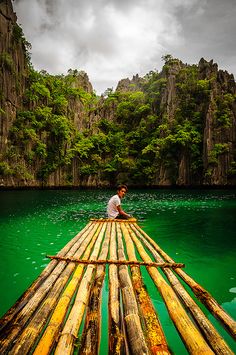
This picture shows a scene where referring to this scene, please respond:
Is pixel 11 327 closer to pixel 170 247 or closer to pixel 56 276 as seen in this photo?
pixel 56 276

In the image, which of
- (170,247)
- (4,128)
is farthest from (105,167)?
(170,247)

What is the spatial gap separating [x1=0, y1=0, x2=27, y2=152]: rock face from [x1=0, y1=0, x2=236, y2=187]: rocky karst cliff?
0.57 feet

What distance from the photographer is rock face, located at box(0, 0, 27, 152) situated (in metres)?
40.9

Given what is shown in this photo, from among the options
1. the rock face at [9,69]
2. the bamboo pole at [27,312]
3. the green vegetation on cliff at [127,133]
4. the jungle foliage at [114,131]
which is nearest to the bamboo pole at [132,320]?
the bamboo pole at [27,312]

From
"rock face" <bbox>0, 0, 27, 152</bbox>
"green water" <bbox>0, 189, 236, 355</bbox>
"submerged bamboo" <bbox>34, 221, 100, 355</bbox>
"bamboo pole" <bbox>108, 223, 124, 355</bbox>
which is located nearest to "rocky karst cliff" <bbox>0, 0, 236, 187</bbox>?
"rock face" <bbox>0, 0, 27, 152</bbox>

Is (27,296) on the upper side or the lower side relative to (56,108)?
lower

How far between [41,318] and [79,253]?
2.48m

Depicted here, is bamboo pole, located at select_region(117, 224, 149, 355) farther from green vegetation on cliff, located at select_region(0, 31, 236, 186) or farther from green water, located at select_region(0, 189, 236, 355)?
green vegetation on cliff, located at select_region(0, 31, 236, 186)

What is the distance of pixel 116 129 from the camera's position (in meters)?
58.5

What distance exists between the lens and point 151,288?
500 centimetres

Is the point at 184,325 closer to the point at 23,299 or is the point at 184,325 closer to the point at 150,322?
the point at 150,322

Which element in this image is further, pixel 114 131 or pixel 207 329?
pixel 114 131

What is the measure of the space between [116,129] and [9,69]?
26088mm

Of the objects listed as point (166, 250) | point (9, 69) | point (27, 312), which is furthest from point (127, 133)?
point (27, 312)
